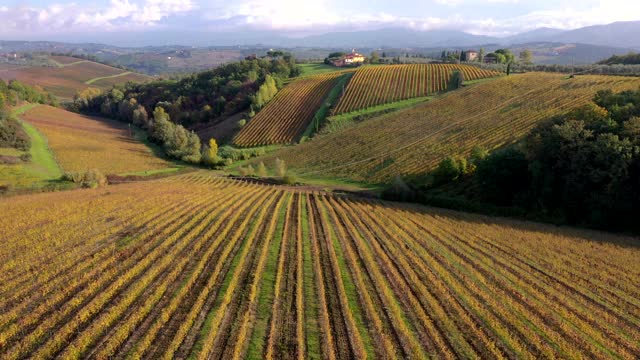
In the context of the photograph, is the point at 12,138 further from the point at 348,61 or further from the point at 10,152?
the point at 348,61

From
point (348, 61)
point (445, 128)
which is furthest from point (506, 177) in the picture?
point (348, 61)

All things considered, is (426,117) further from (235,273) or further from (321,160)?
(235,273)

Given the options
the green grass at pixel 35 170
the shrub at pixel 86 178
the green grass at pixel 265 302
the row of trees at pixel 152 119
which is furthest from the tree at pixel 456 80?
the green grass at pixel 35 170

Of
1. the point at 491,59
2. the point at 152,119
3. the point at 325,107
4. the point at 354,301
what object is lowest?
the point at 354,301

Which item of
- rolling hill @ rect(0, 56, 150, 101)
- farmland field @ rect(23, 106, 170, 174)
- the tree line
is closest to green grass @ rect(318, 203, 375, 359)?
farmland field @ rect(23, 106, 170, 174)

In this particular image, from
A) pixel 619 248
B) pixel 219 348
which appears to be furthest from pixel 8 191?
pixel 619 248
